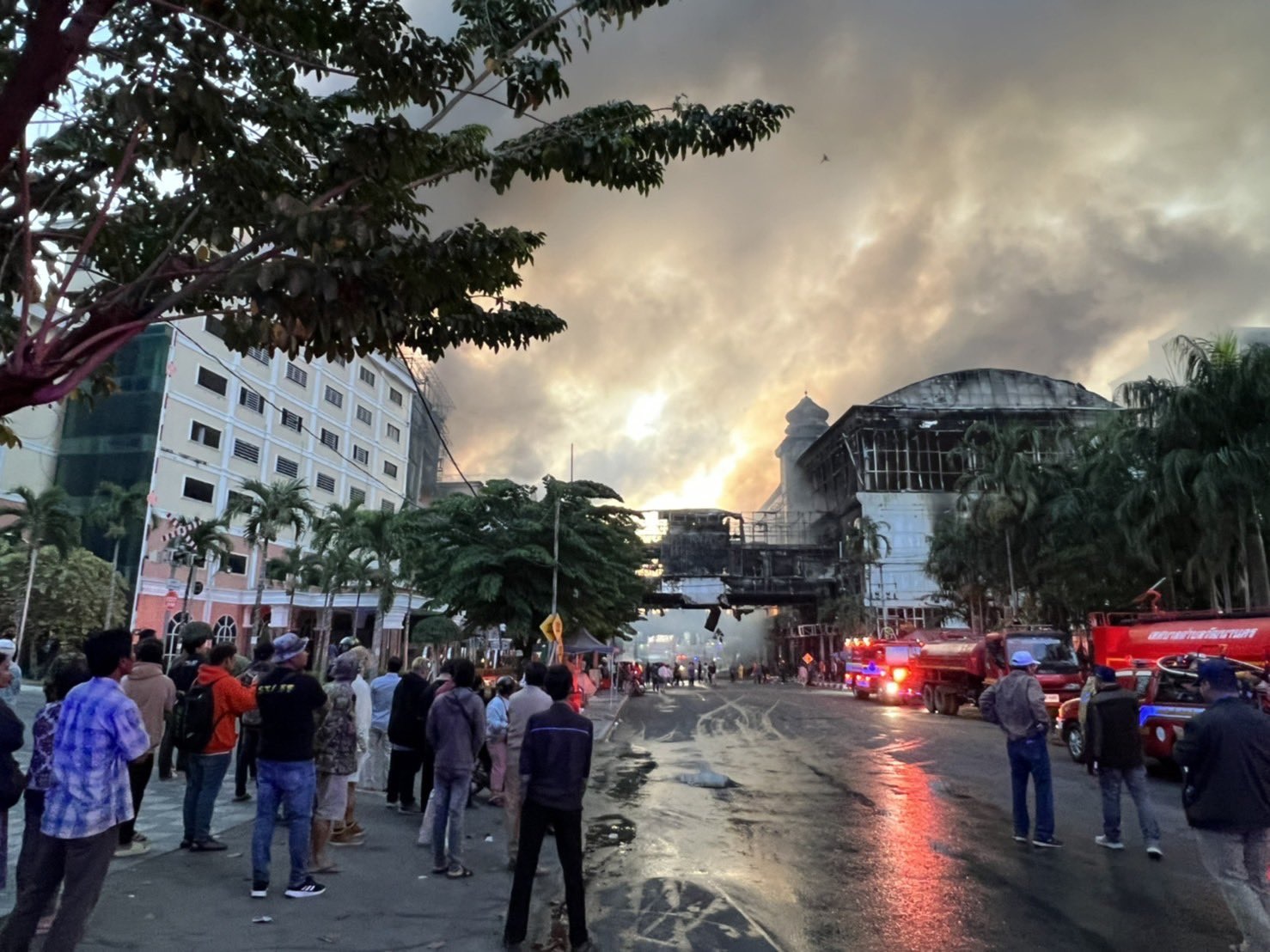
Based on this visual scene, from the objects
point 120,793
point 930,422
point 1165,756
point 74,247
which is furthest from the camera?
point 930,422

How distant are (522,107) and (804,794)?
9794mm

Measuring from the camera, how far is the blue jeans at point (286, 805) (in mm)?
6273

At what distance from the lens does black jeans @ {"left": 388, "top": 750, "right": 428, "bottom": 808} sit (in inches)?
384

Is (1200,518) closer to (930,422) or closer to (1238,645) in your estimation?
(1238,645)

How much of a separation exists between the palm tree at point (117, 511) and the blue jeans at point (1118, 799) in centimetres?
3938

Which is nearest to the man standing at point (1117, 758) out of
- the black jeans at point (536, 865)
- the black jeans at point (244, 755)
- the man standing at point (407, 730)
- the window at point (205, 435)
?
the black jeans at point (536, 865)

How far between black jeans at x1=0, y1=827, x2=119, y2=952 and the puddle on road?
17.4 feet

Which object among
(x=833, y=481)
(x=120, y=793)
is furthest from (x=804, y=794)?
(x=833, y=481)

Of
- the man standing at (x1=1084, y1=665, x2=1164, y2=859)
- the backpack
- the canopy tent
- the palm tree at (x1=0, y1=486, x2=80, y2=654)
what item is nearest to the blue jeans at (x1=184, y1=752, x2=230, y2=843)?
the backpack

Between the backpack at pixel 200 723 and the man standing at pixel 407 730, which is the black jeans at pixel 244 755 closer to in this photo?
the man standing at pixel 407 730

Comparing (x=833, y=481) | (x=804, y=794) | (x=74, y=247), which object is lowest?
(x=804, y=794)

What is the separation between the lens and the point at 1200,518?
1057 inches

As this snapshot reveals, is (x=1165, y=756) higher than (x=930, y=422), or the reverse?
(x=930, y=422)

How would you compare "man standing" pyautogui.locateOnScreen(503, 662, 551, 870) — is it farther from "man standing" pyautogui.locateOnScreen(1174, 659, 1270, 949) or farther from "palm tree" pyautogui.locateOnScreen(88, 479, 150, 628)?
"palm tree" pyautogui.locateOnScreen(88, 479, 150, 628)
